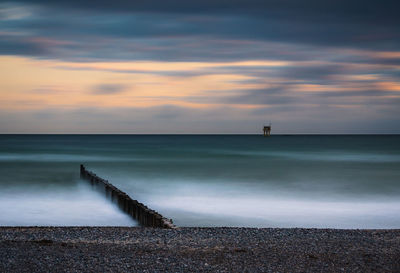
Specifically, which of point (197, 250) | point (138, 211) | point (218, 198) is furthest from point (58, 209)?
point (197, 250)

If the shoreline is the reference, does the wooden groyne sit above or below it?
above

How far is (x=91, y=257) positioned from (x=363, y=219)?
1314 cm

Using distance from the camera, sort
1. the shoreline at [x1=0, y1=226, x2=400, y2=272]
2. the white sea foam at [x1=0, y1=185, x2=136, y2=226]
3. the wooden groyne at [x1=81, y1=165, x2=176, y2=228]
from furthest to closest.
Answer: the white sea foam at [x1=0, y1=185, x2=136, y2=226] < the wooden groyne at [x1=81, y1=165, x2=176, y2=228] < the shoreline at [x1=0, y1=226, x2=400, y2=272]

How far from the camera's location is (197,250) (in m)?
10.3

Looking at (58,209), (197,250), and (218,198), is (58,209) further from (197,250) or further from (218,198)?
(197,250)

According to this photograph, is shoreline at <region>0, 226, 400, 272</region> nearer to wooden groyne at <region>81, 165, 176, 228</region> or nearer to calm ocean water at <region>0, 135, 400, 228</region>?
wooden groyne at <region>81, 165, 176, 228</region>

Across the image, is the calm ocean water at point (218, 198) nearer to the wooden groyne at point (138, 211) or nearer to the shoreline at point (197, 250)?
the wooden groyne at point (138, 211)

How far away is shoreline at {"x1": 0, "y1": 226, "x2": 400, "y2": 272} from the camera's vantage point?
29.6 ft

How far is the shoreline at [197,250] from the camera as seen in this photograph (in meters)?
9.02

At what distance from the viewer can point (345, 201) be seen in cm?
2514

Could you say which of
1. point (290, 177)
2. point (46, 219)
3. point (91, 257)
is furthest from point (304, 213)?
point (290, 177)

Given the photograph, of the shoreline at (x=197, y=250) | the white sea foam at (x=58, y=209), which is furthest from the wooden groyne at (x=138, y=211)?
the shoreline at (x=197, y=250)

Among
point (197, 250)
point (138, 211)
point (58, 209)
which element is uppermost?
point (138, 211)

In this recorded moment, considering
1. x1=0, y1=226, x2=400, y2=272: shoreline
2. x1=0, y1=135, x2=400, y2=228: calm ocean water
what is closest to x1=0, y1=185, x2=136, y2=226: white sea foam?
x1=0, y1=135, x2=400, y2=228: calm ocean water
